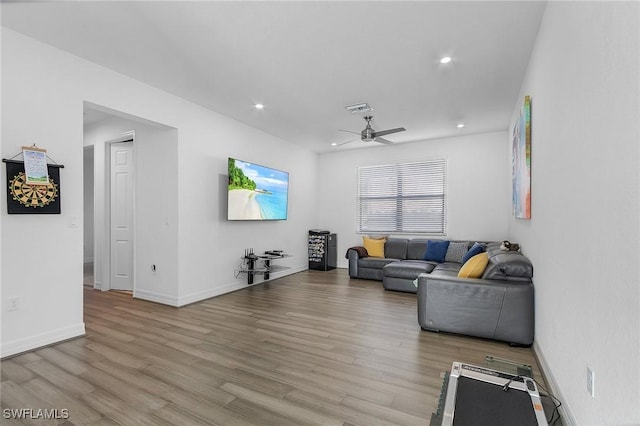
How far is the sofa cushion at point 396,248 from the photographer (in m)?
6.20

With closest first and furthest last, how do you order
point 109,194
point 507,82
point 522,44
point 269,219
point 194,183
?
point 522,44 < point 507,82 < point 194,183 < point 109,194 < point 269,219

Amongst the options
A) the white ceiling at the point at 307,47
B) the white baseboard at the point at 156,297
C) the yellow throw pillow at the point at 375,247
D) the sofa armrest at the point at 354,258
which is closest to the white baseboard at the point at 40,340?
the white baseboard at the point at 156,297

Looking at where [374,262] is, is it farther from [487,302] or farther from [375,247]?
[487,302]

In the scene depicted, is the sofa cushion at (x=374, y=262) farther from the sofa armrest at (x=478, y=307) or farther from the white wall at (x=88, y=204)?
the white wall at (x=88, y=204)

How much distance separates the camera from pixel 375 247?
6.36 metres

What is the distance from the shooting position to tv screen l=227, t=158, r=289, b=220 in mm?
4773

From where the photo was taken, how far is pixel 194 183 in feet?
14.5

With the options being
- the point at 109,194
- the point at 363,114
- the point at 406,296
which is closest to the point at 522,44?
the point at 363,114

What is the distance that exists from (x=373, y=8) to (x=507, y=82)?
7.16ft

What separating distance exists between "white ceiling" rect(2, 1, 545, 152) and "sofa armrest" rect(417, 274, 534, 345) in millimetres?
2251

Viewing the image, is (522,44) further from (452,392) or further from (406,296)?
(406,296)

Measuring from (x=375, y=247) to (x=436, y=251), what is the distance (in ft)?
3.88

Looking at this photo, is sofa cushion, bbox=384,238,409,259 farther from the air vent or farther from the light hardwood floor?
the air vent

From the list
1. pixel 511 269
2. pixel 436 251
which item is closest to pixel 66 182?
pixel 511 269
